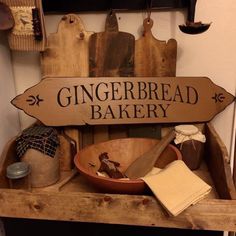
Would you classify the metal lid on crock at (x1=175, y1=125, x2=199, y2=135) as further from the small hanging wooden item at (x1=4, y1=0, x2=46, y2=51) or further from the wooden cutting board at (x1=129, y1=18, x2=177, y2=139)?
the small hanging wooden item at (x1=4, y1=0, x2=46, y2=51)

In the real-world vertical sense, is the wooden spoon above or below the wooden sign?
below

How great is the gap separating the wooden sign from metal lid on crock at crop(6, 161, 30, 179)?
5.4 inches

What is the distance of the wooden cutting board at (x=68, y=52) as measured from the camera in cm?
88

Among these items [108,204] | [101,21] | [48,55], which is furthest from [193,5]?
[108,204]

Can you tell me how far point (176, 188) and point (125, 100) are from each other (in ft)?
0.95

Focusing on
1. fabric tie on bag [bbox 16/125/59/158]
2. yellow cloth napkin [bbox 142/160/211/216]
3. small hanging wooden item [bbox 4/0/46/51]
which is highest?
small hanging wooden item [bbox 4/0/46/51]

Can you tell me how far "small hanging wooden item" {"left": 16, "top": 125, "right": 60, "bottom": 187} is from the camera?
2.69ft

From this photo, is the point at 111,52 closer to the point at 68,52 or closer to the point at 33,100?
the point at 68,52

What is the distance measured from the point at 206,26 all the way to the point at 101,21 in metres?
0.28

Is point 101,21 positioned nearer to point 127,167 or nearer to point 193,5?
point 193,5

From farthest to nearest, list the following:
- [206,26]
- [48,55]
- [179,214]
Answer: [48,55], [206,26], [179,214]

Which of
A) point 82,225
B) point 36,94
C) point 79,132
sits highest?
point 36,94

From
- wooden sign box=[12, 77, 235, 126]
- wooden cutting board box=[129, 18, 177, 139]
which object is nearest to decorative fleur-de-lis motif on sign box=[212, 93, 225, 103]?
wooden sign box=[12, 77, 235, 126]

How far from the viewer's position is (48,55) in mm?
899
